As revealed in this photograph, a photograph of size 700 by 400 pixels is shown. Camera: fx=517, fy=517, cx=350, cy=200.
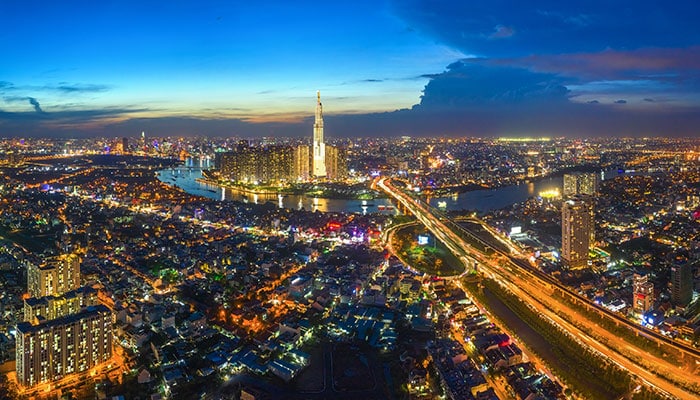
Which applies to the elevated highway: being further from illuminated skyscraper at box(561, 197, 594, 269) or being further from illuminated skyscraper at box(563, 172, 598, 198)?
illuminated skyscraper at box(563, 172, 598, 198)

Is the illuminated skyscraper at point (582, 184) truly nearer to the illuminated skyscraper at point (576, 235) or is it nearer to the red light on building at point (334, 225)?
the illuminated skyscraper at point (576, 235)

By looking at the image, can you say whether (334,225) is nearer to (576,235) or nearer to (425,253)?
(425,253)

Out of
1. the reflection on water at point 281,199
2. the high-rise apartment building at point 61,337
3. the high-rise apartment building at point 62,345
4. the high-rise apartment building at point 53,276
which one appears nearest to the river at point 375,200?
the reflection on water at point 281,199

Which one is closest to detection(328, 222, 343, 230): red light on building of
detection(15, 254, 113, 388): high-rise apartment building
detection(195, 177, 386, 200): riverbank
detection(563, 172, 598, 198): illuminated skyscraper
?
detection(195, 177, 386, 200): riverbank

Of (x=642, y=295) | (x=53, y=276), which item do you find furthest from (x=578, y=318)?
(x=53, y=276)

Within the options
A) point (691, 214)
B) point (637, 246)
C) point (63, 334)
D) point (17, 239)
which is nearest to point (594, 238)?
point (637, 246)

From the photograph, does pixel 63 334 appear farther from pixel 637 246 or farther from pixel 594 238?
pixel 637 246
